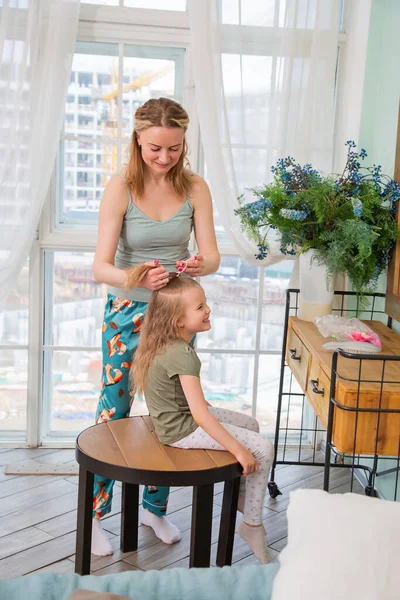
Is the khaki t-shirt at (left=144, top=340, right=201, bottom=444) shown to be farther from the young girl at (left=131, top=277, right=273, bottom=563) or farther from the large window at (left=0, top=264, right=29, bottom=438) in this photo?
the large window at (left=0, top=264, right=29, bottom=438)

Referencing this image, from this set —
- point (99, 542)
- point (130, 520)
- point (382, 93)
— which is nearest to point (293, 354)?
point (130, 520)

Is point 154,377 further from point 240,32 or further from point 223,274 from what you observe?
point 240,32

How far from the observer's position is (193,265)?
7.63ft

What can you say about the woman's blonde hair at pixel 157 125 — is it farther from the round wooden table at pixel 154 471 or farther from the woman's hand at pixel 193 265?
the round wooden table at pixel 154 471

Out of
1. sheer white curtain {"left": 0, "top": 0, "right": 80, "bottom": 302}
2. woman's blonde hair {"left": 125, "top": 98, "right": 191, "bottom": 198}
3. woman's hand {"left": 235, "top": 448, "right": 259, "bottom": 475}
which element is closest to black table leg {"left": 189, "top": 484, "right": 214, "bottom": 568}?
woman's hand {"left": 235, "top": 448, "right": 259, "bottom": 475}

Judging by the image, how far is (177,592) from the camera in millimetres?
1309

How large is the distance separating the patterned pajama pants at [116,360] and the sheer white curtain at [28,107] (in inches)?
33.3

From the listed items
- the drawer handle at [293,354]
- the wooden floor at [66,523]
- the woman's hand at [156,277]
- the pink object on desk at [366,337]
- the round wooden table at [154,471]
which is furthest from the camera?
the drawer handle at [293,354]

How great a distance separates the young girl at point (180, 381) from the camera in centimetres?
217

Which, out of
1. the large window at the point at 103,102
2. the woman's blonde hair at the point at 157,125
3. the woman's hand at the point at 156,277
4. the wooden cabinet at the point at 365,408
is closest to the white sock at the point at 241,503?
the wooden cabinet at the point at 365,408

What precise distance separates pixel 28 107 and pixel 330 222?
4.59 ft

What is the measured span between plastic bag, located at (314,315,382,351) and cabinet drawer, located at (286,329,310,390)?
109mm

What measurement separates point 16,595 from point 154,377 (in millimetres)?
1019

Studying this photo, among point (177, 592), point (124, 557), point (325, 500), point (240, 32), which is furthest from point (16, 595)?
point (240, 32)
